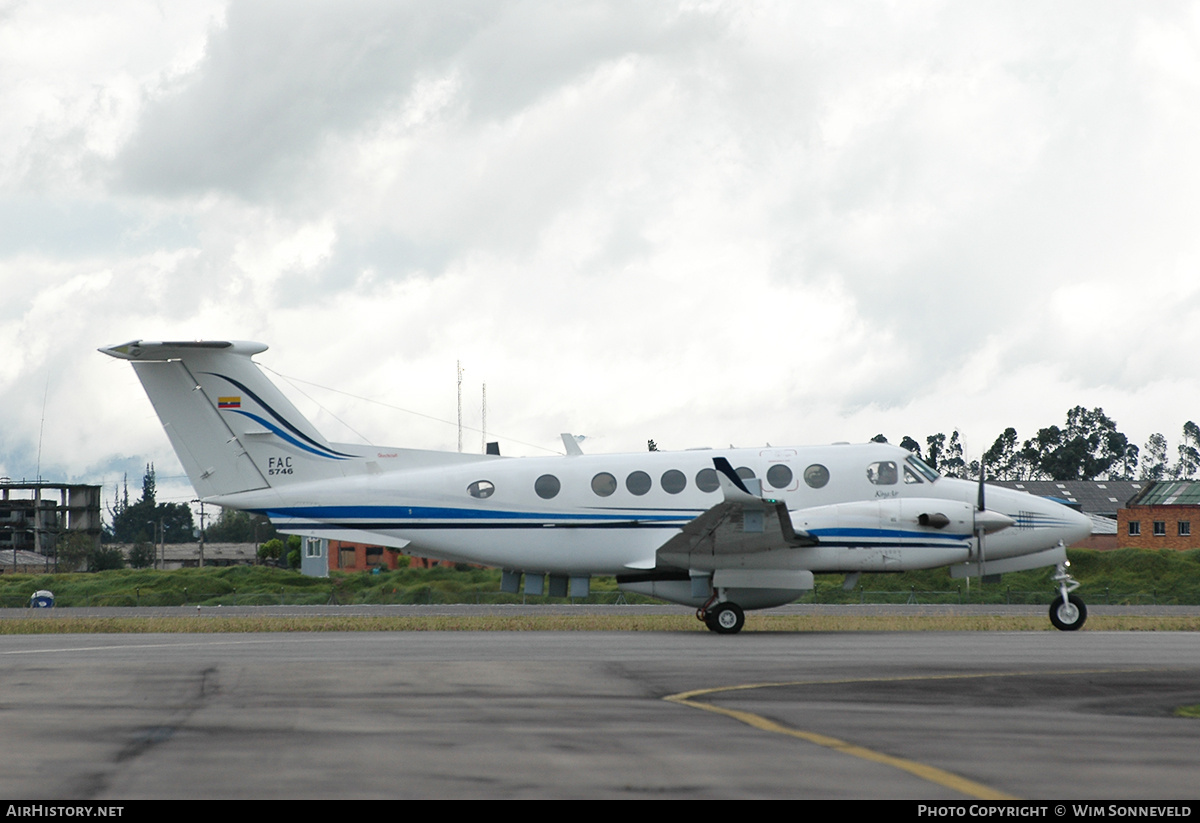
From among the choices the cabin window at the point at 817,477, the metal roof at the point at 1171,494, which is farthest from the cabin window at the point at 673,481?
the metal roof at the point at 1171,494

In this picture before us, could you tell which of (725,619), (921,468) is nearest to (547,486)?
(725,619)

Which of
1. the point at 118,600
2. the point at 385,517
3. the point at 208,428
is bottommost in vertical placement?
the point at 118,600

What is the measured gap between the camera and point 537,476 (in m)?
23.2

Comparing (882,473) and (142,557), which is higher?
(882,473)

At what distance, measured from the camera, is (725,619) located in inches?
848

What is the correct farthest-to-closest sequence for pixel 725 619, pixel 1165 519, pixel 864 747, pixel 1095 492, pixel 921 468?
1. pixel 1095 492
2. pixel 1165 519
3. pixel 921 468
4. pixel 725 619
5. pixel 864 747

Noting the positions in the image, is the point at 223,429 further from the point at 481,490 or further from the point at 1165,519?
the point at 1165,519

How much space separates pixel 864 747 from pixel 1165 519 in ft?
275

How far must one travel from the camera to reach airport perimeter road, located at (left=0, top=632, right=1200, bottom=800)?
6703 mm

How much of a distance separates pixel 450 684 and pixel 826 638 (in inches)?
376

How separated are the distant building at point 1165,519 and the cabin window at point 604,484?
229 feet

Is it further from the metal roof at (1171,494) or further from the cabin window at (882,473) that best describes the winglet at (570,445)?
the metal roof at (1171,494)
